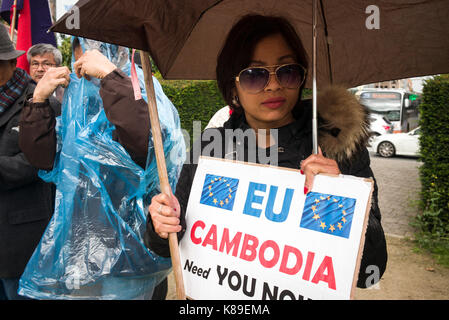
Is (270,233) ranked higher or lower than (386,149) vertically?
higher

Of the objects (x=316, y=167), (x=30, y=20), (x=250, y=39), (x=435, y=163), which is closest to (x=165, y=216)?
(x=316, y=167)

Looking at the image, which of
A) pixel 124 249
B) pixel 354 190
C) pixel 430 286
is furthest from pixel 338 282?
pixel 430 286

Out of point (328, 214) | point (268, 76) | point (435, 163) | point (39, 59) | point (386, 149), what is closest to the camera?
point (328, 214)

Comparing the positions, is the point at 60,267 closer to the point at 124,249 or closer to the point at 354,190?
the point at 124,249

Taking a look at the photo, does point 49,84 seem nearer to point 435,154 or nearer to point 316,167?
point 316,167

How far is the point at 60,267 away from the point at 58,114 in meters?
1.04

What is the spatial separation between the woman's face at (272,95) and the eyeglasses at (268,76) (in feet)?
0.06

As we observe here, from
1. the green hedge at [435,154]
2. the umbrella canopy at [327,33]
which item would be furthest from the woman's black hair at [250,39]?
the green hedge at [435,154]

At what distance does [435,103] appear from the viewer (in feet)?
15.9

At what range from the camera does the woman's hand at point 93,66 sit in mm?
1859

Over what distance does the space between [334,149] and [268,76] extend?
41 cm

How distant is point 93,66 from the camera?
6.16 feet

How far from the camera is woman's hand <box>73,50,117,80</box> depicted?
6.10 ft
